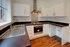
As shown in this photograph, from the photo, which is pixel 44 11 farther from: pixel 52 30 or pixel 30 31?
pixel 30 31

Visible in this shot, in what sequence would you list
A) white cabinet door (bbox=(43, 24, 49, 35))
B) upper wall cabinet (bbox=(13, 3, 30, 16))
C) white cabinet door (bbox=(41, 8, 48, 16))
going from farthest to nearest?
white cabinet door (bbox=(41, 8, 48, 16)), white cabinet door (bbox=(43, 24, 49, 35)), upper wall cabinet (bbox=(13, 3, 30, 16))

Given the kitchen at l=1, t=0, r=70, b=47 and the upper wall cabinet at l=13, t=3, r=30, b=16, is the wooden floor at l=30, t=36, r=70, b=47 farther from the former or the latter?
the upper wall cabinet at l=13, t=3, r=30, b=16

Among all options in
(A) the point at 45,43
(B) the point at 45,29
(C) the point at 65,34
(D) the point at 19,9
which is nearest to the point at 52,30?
(B) the point at 45,29

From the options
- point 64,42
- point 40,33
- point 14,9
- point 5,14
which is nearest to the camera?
point 5,14

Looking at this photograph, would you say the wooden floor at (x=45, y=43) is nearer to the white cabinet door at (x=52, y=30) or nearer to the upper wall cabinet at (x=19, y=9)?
the white cabinet door at (x=52, y=30)

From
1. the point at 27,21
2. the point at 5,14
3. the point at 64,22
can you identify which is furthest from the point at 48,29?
the point at 5,14

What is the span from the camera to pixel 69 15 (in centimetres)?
A: 333

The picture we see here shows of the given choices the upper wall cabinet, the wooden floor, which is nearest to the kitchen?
the upper wall cabinet

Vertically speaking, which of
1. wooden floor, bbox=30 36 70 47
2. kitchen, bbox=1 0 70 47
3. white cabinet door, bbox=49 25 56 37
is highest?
kitchen, bbox=1 0 70 47

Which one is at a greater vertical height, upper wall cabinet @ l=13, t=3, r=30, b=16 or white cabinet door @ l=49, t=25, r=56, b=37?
upper wall cabinet @ l=13, t=3, r=30, b=16

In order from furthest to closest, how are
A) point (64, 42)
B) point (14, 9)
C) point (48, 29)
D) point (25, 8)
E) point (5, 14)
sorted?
point (48, 29) → point (25, 8) → point (14, 9) → point (64, 42) → point (5, 14)

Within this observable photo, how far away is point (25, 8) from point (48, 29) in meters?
2.07

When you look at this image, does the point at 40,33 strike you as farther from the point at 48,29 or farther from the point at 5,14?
the point at 5,14

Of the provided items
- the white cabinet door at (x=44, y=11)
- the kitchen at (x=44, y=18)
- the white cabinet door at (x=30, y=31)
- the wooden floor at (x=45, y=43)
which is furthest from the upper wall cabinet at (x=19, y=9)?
the wooden floor at (x=45, y=43)
